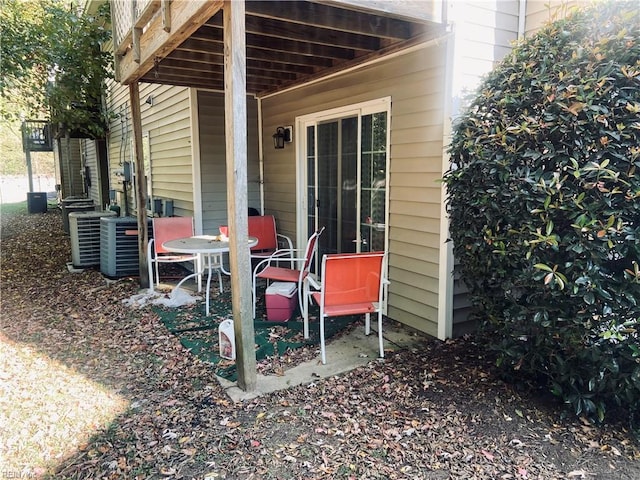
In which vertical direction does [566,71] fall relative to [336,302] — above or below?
above

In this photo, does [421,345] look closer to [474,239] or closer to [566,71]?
[474,239]

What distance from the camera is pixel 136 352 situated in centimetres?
364

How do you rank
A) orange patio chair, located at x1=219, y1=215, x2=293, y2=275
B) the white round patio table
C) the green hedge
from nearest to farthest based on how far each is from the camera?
the green hedge
the white round patio table
orange patio chair, located at x1=219, y1=215, x2=293, y2=275

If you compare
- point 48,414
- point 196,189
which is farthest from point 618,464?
point 196,189

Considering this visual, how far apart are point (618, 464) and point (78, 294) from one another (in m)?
5.47

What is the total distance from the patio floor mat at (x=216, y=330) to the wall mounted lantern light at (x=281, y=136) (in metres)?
2.12

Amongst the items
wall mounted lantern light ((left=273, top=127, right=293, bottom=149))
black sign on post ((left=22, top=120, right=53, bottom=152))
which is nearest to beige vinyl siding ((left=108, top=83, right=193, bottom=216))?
wall mounted lantern light ((left=273, top=127, right=293, bottom=149))

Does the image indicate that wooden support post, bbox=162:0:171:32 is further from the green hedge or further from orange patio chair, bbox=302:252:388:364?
the green hedge

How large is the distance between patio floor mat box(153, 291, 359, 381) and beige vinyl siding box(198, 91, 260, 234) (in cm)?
173

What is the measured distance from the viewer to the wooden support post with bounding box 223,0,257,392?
2580 mm

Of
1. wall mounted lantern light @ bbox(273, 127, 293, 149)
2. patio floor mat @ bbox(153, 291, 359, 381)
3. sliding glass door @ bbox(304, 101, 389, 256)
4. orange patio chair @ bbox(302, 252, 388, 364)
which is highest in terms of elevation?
wall mounted lantern light @ bbox(273, 127, 293, 149)

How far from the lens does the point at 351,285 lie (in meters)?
3.31

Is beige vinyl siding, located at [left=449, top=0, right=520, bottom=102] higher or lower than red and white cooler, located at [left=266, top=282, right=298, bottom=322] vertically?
higher

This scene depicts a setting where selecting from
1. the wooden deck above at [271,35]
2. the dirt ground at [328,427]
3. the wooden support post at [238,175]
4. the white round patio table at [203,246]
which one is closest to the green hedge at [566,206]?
the dirt ground at [328,427]
